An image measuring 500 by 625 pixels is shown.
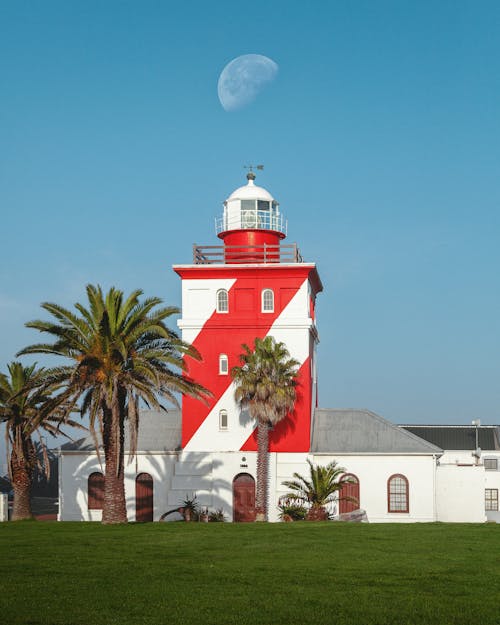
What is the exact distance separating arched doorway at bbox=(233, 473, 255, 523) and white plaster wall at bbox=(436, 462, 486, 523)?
8.70 meters

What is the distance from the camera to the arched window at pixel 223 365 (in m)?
43.5

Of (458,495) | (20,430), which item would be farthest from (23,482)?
(458,495)

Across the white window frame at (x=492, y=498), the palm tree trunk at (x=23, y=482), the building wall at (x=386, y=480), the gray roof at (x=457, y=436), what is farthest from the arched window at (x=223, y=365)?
the white window frame at (x=492, y=498)

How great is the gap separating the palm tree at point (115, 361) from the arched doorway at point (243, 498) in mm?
10018

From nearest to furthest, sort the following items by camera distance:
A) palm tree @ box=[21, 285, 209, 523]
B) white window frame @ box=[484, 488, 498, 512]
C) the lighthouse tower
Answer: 1. palm tree @ box=[21, 285, 209, 523]
2. the lighthouse tower
3. white window frame @ box=[484, 488, 498, 512]

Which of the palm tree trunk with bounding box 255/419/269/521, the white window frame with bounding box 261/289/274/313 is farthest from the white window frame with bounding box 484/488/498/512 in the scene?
the white window frame with bounding box 261/289/274/313

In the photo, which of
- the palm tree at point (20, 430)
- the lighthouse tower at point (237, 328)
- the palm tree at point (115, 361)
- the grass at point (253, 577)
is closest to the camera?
the grass at point (253, 577)

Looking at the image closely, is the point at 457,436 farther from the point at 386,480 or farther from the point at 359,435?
the point at 386,480

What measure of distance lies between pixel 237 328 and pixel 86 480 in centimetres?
1029

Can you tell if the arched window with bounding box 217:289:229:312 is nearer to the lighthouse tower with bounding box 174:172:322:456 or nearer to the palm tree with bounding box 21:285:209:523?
the lighthouse tower with bounding box 174:172:322:456

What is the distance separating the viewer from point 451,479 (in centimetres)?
4362

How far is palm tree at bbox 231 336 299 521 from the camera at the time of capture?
4084 cm

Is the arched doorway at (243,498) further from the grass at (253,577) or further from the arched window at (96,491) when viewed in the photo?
the grass at (253,577)

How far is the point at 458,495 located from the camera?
43.4 metres
